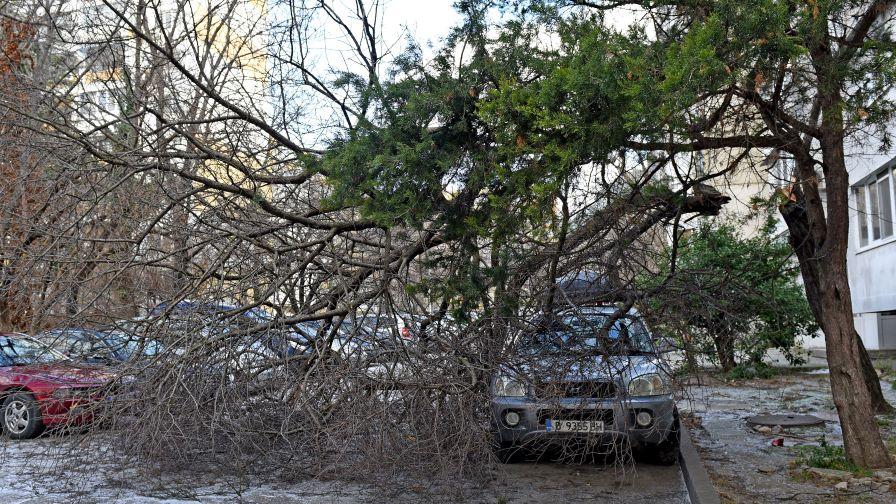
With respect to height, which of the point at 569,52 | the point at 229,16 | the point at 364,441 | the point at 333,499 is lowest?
the point at 333,499

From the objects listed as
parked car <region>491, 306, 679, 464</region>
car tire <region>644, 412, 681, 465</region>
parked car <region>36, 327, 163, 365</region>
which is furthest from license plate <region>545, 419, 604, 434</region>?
parked car <region>36, 327, 163, 365</region>

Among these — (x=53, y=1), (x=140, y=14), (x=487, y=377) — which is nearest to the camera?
Result: (x=487, y=377)

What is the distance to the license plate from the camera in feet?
24.3

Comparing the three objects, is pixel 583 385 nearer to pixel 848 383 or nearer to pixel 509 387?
pixel 509 387

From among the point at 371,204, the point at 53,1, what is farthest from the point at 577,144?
the point at 53,1

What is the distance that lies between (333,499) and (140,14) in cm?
596

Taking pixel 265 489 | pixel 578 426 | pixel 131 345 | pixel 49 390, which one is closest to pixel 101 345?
pixel 131 345

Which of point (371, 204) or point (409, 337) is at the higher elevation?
point (371, 204)

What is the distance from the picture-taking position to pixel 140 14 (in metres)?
9.48

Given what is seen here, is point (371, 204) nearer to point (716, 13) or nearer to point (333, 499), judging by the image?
point (333, 499)

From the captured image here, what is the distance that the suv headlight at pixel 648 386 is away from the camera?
8523 millimetres

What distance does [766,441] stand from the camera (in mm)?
9945

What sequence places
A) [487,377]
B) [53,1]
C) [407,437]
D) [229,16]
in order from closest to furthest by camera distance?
1. [407,437]
2. [487,377]
3. [229,16]
4. [53,1]

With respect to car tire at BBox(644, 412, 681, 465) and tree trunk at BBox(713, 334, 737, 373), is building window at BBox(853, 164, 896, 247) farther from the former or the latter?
car tire at BBox(644, 412, 681, 465)
